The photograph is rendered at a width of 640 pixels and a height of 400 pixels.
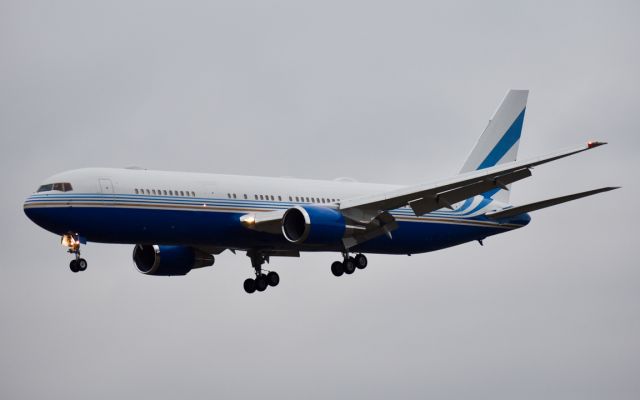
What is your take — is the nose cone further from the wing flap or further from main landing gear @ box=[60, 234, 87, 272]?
the wing flap

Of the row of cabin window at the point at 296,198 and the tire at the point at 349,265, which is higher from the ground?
the row of cabin window at the point at 296,198

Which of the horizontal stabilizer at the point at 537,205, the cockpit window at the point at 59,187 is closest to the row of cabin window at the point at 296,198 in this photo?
the cockpit window at the point at 59,187

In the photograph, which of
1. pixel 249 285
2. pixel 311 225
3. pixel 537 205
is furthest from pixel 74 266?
pixel 537 205

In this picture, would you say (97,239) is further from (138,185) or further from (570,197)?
(570,197)

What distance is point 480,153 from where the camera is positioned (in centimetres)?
8106

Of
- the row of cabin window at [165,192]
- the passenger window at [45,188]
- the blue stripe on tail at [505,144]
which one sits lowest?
the row of cabin window at [165,192]

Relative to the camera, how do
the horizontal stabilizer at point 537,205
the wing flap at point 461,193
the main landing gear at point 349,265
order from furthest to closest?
1. the main landing gear at point 349,265
2. the horizontal stabilizer at point 537,205
3. the wing flap at point 461,193

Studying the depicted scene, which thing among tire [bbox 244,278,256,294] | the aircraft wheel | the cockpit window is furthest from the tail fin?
the aircraft wheel

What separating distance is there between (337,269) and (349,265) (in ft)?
3.39

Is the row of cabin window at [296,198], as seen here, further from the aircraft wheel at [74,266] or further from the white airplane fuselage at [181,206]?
the aircraft wheel at [74,266]

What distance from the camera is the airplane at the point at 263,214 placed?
65188 millimetres

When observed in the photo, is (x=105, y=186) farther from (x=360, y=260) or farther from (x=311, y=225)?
(x=360, y=260)

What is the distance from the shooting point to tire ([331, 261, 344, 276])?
74438mm

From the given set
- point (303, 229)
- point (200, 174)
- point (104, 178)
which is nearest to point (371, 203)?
point (303, 229)
